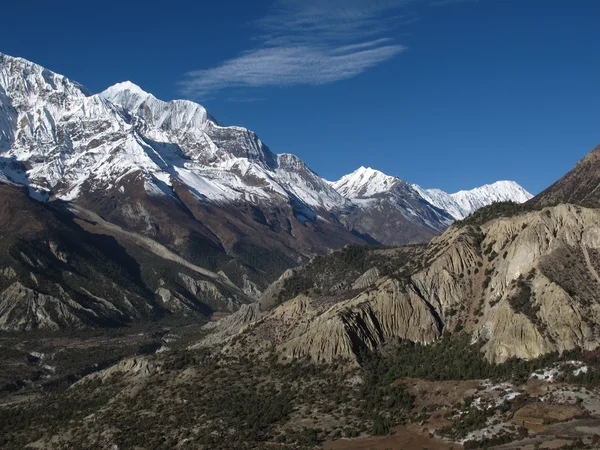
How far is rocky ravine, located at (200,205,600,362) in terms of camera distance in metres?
119

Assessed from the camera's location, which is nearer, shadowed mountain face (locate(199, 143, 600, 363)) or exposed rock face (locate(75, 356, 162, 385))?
shadowed mountain face (locate(199, 143, 600, 363))

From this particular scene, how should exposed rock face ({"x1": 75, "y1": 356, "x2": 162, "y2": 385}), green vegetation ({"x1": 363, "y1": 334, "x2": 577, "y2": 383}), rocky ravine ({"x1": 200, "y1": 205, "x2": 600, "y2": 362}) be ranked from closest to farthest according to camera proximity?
green vegetation ({"x1": 363, "y1": 334, "x2": 577, "y2": 383}) → rocky ravine ({"x1": 200, "y1": 205, "x2": 600, "y2": 362}) → exposed rock face ({"x1": 75, "y1": 356, "x2": 162, "y2": 385})

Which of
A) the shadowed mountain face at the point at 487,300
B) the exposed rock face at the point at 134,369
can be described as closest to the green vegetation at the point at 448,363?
the shadowed mountain face at the point at 487,300

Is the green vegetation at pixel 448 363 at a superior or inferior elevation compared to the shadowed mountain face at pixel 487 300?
inferior

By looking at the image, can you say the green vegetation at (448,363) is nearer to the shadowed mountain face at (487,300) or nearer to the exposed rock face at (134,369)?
the shadowed mountain face at (487,300)

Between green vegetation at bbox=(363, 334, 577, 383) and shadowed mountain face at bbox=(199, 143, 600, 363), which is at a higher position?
shadowed mountain face at bbox=(199, 143, 600, 363)

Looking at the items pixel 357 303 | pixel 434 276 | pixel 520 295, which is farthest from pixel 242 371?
pixel 520 295

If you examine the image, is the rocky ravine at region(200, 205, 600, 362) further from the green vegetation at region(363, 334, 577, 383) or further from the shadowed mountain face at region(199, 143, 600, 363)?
the green vegetation at region(363, 334, 577, 383)

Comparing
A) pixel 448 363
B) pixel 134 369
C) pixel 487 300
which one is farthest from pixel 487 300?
pixel 134 369

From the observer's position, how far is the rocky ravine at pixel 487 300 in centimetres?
11894

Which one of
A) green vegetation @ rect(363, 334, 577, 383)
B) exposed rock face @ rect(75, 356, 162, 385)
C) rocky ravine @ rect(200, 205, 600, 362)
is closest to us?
green vegetation @ rect(363, 334, 577, 383)

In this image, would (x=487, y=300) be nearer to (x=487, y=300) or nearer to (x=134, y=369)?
(x=487, y=300)

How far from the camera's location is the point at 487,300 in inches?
5364

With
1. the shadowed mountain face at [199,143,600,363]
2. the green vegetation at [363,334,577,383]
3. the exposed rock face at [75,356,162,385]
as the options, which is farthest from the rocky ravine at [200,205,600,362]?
the exposed rock face at [75,356,162,385]
